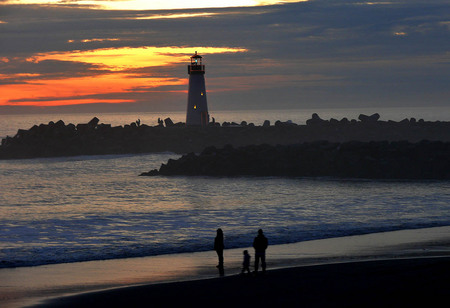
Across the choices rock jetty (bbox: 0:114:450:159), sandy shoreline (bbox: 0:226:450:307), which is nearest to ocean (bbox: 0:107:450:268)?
sandy shoreline (bbox: 0:226:450:307)

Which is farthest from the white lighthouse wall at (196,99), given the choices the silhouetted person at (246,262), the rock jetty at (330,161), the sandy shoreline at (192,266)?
the silhouetted person at (246,262)

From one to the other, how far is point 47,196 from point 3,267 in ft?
67.4

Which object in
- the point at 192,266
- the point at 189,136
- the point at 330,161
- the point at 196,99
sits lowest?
the point at 192,266

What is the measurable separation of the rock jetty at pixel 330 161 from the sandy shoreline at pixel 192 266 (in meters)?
21.3

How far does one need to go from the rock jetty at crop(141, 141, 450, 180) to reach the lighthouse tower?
18113 millimetres

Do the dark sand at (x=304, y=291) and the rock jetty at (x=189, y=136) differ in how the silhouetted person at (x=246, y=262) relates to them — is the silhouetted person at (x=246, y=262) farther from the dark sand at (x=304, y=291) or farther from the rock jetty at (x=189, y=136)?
the rock jetty at (x=189, y=136)

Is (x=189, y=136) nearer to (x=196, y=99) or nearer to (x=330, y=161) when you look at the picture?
(x=196, y=99)

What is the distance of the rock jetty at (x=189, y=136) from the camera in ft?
208

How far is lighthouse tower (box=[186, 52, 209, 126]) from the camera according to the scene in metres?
63.0

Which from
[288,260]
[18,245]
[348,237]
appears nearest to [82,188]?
[18,245]

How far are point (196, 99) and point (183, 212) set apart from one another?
126ft

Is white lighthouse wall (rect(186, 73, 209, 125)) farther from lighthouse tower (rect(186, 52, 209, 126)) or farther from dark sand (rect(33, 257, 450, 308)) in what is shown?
dark sand (rect(33, 257, 450, 308))

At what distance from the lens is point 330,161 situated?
42.1m

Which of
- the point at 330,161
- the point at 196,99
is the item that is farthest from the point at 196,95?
the point at 330,161
